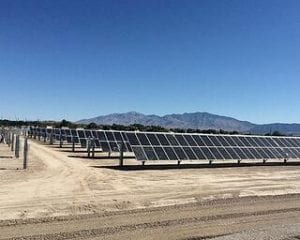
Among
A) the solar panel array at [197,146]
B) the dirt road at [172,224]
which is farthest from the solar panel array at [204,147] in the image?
the dirt road at [172,224]

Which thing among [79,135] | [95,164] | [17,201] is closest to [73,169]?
[95,164]

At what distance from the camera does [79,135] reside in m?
47.6

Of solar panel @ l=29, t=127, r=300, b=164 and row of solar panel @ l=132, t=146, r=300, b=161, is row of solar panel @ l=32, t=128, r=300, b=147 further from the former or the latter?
row of solar panel @ l=132, t=146, r=300, b=161

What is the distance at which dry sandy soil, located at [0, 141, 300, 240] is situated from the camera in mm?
12477

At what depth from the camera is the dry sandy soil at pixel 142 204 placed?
40.9ft

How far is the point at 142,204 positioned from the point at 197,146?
52.9 ft

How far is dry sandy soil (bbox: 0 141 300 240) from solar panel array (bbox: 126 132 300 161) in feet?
8.36

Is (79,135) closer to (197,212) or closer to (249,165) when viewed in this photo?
(249,165)

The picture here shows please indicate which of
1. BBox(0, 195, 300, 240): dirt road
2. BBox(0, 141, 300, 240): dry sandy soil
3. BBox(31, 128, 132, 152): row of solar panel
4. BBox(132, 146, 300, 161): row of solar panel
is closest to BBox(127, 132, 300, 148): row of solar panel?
BBox(132, 146, 300, 161): row of solar panel

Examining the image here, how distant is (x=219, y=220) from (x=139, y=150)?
1456 centimetres

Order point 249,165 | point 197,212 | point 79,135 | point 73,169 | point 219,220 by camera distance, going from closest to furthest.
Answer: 1. point 219,220
2. point 197,212
3. point 73,169
4. point 249,165
5. point 79,135

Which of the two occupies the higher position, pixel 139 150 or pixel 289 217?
pixel 139 150

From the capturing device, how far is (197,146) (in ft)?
106

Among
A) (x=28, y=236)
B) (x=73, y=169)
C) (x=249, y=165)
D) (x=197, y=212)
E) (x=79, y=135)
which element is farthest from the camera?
(x=79, y=135)
